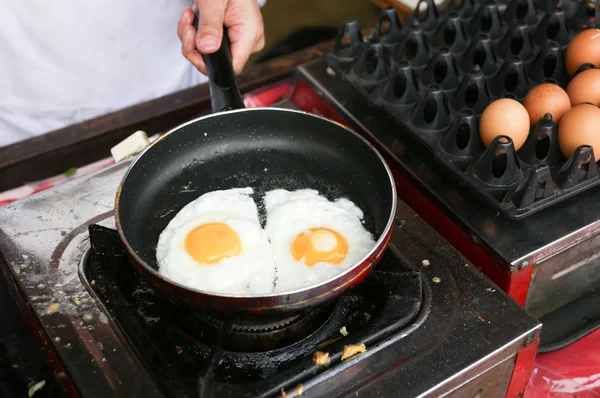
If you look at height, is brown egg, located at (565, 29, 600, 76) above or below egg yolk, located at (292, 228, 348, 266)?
above

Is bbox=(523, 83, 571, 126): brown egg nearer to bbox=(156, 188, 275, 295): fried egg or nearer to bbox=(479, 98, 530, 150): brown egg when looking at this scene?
bbox=(479, 98, 530, 150): brown egg

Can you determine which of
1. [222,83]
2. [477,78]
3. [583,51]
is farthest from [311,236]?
[583,51]

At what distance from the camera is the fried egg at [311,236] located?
117 cm

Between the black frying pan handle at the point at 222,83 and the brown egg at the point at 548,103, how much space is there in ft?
2.54

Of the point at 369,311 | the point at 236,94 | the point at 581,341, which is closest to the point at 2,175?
the point at 236,94

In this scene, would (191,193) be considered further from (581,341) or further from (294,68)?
(581,341)

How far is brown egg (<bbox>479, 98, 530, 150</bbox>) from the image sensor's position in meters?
1.45

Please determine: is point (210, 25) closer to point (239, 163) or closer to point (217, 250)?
point (239, 163)

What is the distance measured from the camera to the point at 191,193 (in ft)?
4.58

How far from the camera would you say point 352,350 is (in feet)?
3.56

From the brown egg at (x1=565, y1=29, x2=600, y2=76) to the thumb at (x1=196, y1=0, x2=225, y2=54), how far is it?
1021 mm

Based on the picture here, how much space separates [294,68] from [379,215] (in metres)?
0.90

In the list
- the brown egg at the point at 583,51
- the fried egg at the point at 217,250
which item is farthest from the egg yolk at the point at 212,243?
the brown egg at the point at 583,51

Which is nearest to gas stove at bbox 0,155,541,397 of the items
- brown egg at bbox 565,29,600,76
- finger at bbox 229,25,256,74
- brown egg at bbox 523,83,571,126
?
brown egg at bbox 523,83,571,126
